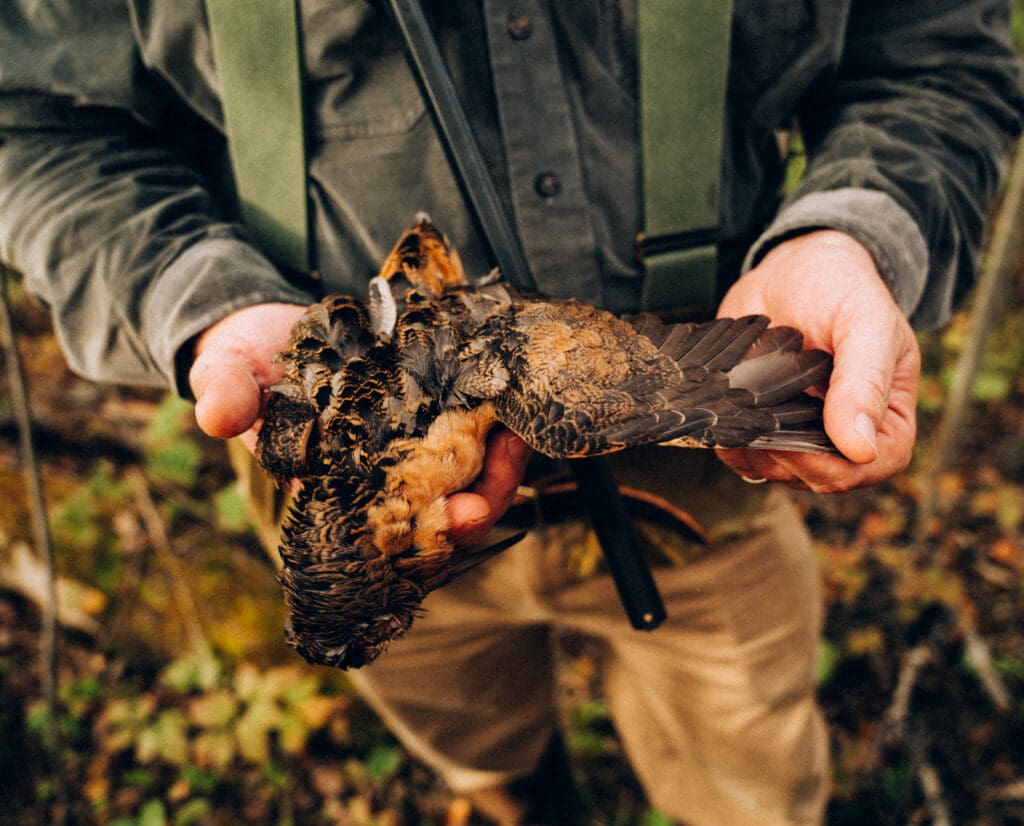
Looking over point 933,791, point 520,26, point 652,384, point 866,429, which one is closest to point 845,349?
point 866,429

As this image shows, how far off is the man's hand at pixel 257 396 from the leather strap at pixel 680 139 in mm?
733

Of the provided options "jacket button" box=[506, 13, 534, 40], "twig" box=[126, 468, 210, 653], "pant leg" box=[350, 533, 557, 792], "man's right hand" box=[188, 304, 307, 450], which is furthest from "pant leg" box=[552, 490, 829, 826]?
"twig" box=[126, 468, 210, 653]

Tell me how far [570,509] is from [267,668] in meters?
2.73

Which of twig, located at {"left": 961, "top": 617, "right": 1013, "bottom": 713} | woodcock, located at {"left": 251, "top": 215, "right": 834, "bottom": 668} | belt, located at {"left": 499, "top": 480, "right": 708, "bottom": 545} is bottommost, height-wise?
twig, located at {"left": 961, "top": 617, "right": 1013, "bottom": 713}

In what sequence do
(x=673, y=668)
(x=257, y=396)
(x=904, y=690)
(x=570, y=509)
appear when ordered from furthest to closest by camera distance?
1. (x=904, y=690)
2. (x=673, y=668)
3. (x=570, y=509)
4. (x=257, y=396)

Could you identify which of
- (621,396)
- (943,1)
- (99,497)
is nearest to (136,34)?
(621,396)

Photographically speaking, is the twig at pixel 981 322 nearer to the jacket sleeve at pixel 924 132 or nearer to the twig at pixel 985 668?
the twig at pixel 985 668

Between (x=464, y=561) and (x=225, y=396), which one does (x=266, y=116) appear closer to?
(x=225, y=396)

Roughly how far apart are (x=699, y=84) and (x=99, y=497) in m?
4.25

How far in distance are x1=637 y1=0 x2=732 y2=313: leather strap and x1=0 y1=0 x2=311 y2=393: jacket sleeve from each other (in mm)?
1096

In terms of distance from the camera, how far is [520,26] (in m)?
1.95

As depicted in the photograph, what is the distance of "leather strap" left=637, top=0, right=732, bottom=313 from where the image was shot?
1.95 m

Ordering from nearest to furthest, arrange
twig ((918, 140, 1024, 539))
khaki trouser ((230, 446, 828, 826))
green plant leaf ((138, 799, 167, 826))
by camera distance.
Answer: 1. khaki trouser ((230, 446, 828, 826))
2. green plant leaf ((138, 799, 167, 826))
3. twig ((918, 140, 1024, 539))

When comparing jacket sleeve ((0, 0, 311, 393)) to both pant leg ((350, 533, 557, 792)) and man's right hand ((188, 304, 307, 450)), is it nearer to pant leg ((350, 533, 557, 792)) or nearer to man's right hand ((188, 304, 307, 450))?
man's right hand ((188, 304, 307, 450))
